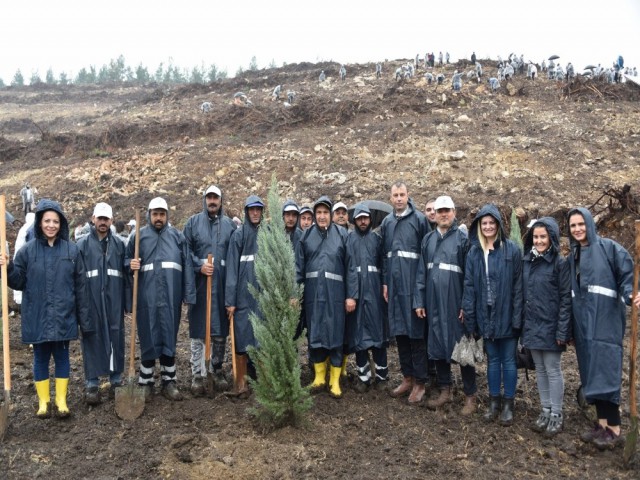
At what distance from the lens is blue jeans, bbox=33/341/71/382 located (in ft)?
17.2

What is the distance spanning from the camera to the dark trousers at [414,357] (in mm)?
5680

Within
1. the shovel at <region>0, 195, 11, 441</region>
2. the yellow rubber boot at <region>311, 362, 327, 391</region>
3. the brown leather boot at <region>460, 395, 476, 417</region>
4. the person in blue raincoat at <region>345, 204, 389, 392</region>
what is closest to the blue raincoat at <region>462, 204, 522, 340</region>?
the brown leather boot at <region>460, 395, 476, 417</region>

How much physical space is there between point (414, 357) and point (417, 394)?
384 millimetres

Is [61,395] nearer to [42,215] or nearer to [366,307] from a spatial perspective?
[42,215]

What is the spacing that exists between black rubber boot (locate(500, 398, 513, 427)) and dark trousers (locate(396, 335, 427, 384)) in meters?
0.85

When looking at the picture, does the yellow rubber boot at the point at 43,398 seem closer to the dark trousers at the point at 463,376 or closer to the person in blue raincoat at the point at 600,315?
the dark trousers at the point at 463,376

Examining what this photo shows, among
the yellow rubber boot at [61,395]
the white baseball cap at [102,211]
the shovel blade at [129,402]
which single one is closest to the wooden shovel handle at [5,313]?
the yellow rubber boot at [61,395]

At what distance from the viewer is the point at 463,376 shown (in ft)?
17.8

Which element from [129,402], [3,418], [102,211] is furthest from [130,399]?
[102,211]

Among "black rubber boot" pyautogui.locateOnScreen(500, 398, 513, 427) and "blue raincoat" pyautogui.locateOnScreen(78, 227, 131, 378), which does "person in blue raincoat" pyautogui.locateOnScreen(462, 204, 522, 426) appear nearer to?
"black rubber boot" pyautogui.locateOnScreen(500, 398, 513, 427)

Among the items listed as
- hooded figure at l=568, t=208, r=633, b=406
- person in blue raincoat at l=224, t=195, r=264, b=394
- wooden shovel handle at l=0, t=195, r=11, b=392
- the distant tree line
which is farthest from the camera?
the distant tree line

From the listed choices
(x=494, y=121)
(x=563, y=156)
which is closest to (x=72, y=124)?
(x=494, y=121)

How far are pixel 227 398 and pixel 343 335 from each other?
141 centimetres

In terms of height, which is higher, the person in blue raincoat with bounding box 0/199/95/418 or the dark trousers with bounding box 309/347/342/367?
the person in blue raincoat with bounding box 0/199/95/418
